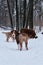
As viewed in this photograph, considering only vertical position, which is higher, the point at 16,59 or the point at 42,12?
the point at 16,59

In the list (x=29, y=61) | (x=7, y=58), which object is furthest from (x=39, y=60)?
(x=7, y=58)

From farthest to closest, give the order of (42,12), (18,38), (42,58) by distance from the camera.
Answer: (42,12) → (18,38) → (42,58)

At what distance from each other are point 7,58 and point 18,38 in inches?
83.7

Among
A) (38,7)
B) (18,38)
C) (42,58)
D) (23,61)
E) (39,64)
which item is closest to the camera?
(39,64)

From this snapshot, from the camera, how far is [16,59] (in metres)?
7.95

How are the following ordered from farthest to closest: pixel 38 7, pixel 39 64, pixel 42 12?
pixel 38 7
pixel 42 12
pixel 39 64

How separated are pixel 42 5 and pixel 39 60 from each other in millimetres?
40220

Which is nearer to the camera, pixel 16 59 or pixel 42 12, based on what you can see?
pixel 16 59

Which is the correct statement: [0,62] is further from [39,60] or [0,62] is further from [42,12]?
[42,12]

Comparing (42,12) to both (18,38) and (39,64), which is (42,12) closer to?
(18,38)

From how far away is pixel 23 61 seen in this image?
7.63 metres

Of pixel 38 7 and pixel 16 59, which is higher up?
pixel 16 59

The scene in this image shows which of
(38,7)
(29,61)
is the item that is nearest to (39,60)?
(29,61)

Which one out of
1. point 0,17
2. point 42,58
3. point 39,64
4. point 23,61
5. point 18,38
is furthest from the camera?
point 0,17
